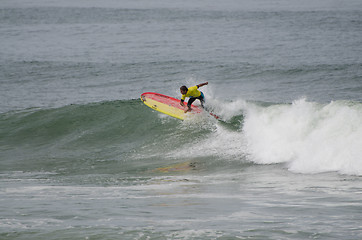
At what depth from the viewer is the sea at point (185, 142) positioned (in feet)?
21.3

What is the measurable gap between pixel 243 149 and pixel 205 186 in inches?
159

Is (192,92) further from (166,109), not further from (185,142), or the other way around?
(166,109)

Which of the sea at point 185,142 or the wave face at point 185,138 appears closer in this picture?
the sea at point 185,142

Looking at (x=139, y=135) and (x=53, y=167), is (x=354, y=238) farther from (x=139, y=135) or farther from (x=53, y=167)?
(x=139, y=135)

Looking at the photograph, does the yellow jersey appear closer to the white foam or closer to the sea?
the sea

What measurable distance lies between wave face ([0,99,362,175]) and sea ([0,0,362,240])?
0.05 meters

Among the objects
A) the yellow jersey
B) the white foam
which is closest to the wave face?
the white foam

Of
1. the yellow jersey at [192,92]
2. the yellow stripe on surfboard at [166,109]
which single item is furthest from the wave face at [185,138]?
the yellow jersey at [192,92]

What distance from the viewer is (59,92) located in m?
25.7

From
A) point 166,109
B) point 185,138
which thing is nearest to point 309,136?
point 185,138

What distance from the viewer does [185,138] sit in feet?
49.8

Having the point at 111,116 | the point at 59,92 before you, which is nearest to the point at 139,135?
the point at 111,116

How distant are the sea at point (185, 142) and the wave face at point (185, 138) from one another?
0.16ft

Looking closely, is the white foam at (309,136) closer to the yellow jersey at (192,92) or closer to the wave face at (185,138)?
the wave face at (185,138)
